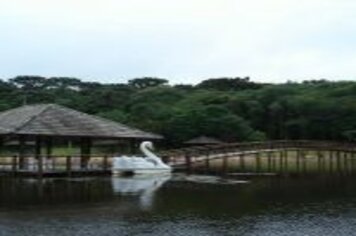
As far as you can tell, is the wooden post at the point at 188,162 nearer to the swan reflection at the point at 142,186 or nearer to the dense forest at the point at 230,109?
the swan reflection at the point at 142,186

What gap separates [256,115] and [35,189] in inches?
2303

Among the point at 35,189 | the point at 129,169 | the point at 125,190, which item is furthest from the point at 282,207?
the point at 129,169

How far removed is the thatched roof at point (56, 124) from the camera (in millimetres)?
46250

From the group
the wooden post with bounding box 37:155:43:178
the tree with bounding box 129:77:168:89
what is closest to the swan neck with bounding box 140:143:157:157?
the wooden post with bounding box 37:155:43:178

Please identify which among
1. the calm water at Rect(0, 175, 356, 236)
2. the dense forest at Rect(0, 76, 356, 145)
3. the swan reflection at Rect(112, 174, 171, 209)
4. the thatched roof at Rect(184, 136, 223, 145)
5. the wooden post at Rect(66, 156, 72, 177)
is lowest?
the calm water at Rect(0, 175, 356, 236)

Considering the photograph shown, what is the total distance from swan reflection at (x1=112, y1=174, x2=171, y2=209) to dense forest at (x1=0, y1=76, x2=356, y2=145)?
29767 millimetres

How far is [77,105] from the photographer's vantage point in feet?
318

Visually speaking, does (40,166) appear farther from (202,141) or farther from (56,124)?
(202,141)

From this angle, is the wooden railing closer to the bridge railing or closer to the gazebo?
the bridge railing

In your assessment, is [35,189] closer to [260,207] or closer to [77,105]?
[260,207]

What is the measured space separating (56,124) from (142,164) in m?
5.70

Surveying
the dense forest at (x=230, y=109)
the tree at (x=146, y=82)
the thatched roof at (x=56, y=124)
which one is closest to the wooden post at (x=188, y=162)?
the thatched roof at (x=56, y=124)

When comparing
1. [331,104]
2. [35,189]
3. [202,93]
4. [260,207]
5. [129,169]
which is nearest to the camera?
[260,207]

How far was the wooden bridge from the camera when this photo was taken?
54.2 m
